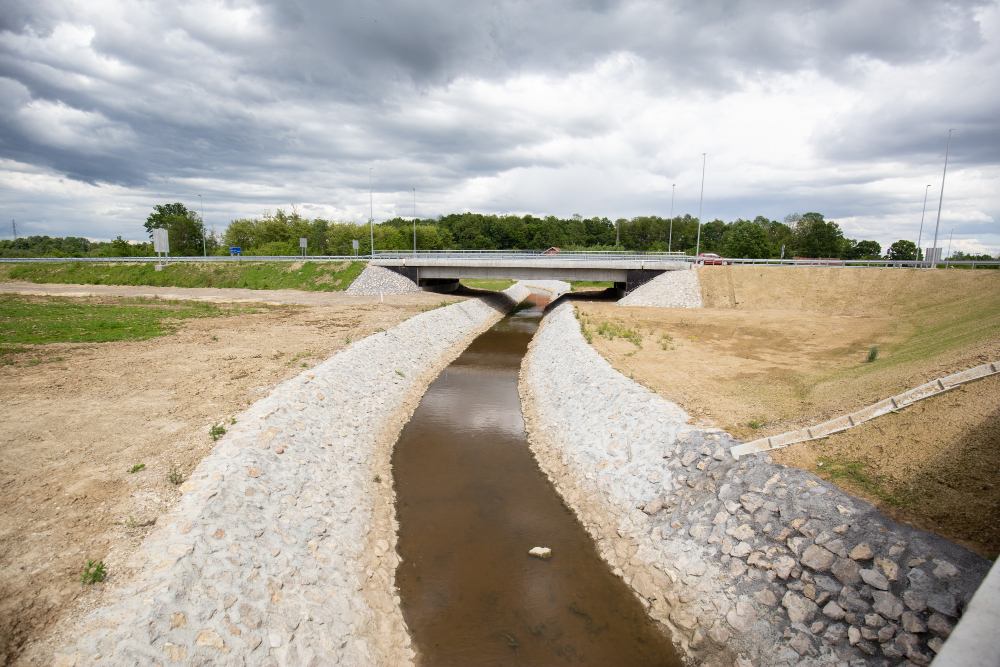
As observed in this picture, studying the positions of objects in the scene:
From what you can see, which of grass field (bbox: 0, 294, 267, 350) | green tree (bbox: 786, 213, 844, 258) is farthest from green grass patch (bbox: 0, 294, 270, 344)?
green tree (bbox: 786, 213, 844, 258)

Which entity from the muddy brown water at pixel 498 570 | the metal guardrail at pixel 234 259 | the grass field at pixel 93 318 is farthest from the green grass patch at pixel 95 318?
the metal guardrail at pixel 234 259

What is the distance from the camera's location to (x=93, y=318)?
33.3 m

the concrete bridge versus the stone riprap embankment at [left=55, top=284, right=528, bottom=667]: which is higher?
the concrete bridge

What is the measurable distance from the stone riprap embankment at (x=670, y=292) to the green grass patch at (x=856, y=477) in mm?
39767

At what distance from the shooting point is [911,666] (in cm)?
709

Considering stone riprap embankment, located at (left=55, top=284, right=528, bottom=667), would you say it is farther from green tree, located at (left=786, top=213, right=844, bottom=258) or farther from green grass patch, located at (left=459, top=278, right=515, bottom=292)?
green tree, located at (left=786, top=213, right=844, bottom=258)

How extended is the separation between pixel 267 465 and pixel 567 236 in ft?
523

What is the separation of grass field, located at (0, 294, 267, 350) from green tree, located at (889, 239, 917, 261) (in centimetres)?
13781

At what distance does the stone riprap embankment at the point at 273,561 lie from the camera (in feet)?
24.3

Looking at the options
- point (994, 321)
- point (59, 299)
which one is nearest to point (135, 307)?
point (59, 299)

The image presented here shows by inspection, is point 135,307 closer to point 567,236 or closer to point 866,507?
point 866,507

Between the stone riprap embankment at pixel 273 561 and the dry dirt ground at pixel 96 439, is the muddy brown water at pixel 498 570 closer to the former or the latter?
the stone riprap embankment at pixel 273 561

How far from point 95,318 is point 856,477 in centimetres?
4605

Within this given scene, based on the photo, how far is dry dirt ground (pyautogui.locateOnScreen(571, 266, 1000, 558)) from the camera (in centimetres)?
969
